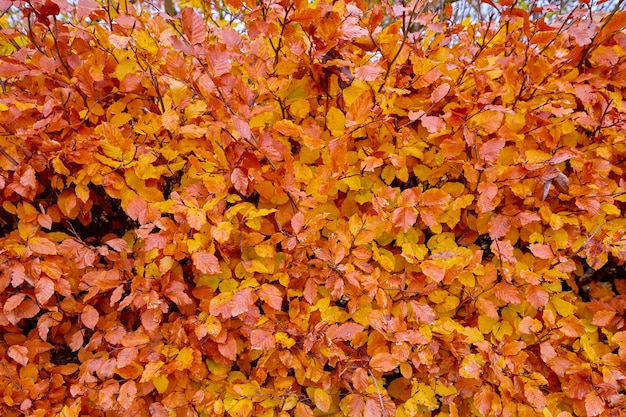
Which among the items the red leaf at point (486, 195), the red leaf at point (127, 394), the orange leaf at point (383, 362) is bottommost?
the red leaf at point (127, 394)

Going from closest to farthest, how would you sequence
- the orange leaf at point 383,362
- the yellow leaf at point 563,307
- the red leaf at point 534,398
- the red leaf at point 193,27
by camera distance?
the red leaf at point 193,27, the orange leaf at point 383,362, the red leaf at point 534,398, the yellow leaf at point 563,307

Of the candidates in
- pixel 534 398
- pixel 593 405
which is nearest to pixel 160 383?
pixel 534 398

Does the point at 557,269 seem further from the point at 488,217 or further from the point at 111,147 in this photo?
the point at 111,147

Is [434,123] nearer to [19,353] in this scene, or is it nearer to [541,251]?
[541,251]

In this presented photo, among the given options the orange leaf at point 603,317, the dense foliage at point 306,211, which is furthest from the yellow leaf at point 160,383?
the orange leaf at point 603,317

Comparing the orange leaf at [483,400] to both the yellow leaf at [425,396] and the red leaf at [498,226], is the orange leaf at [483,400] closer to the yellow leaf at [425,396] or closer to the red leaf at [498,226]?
the yellow leaf at [425,396]

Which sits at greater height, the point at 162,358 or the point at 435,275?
the point at 435,275

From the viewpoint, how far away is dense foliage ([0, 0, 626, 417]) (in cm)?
145

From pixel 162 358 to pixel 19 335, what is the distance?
1.84ft

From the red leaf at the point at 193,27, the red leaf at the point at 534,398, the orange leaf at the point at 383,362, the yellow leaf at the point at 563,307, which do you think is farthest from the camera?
the yellow leaf at the point at 563,307

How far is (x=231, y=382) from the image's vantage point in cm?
164

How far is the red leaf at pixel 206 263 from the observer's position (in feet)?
4.53

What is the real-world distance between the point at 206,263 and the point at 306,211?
0.35 meters

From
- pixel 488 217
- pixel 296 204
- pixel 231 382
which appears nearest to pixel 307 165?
pixel 296 204
